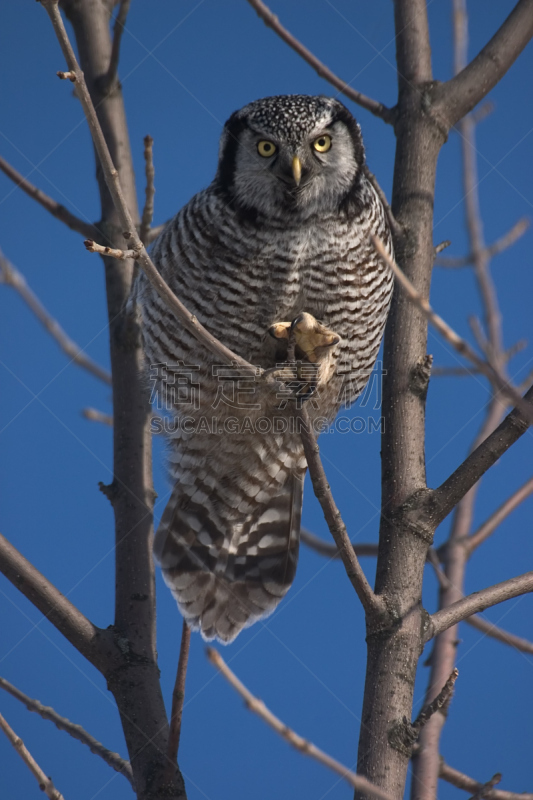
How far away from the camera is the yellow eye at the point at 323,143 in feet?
9.17

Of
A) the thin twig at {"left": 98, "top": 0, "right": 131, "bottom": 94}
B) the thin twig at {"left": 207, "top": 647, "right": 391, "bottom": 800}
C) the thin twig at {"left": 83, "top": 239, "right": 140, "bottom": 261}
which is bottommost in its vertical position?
the thin twig at {"left": 207, "top": 647, "right": 391, "bottom": 800}

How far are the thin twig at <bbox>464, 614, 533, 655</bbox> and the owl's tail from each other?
3.00 ft

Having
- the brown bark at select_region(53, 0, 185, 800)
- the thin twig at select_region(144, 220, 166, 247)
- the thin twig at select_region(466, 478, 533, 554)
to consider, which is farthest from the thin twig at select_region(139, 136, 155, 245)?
the thin twig at select_region(466, 478, 533, 554)

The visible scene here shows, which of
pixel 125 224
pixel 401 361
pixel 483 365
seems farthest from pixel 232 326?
pixel 483 365

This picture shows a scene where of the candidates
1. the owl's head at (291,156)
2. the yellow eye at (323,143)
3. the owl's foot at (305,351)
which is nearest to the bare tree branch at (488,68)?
the owl's head at (291,156)

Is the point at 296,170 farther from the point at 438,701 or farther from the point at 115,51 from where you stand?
the point at 438,701

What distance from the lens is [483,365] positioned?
1143 millimetres

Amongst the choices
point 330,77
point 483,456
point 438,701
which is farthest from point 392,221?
point 438,701

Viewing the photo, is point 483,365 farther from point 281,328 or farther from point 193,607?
point 193,607

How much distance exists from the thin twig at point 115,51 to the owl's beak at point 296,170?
3.16ft

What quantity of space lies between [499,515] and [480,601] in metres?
0.49

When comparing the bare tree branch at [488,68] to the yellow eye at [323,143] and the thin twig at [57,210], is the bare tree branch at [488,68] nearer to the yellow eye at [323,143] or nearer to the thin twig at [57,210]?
the yellow eye at [323,143]

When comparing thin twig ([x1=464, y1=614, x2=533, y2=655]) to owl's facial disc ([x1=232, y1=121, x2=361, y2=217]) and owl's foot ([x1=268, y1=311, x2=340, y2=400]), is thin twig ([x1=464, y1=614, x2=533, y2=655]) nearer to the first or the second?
owl's foot ([x1=268, y1=311, x2=340, y2=400])

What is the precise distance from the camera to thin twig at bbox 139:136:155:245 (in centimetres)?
232
